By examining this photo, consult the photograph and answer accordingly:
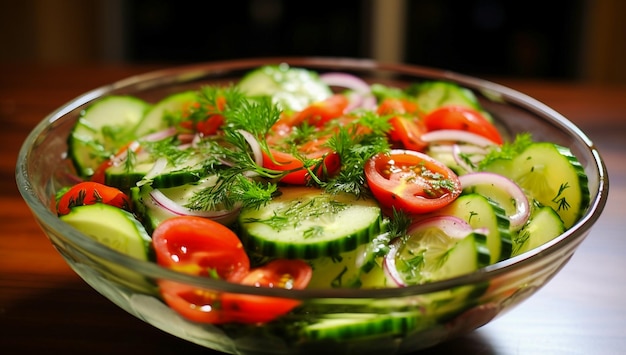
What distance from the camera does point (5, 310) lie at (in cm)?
122

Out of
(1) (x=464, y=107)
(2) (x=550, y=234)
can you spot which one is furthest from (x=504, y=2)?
(2) (x=550, y=234)

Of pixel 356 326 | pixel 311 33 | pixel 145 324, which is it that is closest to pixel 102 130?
pixel 145 324

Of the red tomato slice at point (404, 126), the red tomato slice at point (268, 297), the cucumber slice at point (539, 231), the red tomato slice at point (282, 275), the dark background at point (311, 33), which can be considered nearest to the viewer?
the red tomato slice at point (268, 297)

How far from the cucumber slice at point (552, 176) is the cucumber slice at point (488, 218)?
0.52 feet

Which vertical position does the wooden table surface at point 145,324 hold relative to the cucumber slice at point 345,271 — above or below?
below

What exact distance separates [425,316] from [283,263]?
0.20 meters

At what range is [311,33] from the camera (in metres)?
3.55

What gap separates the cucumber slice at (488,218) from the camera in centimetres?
105

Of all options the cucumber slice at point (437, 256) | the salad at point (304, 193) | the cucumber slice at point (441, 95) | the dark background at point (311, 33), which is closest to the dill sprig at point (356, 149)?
the salad at point (304, 193)

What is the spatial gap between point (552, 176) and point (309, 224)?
1.43 ft

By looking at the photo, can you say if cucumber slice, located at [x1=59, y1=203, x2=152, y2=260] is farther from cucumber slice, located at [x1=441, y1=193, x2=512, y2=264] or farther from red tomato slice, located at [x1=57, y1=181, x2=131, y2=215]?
cucumber slice, located at [x1=441, y1=193, x2=512, y2=264]

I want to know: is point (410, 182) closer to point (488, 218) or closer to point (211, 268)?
point (488, 218)

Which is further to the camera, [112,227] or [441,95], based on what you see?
[441,95]

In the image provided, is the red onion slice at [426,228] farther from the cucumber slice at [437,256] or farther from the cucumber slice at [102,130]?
the cucumber slice at [102,130]
